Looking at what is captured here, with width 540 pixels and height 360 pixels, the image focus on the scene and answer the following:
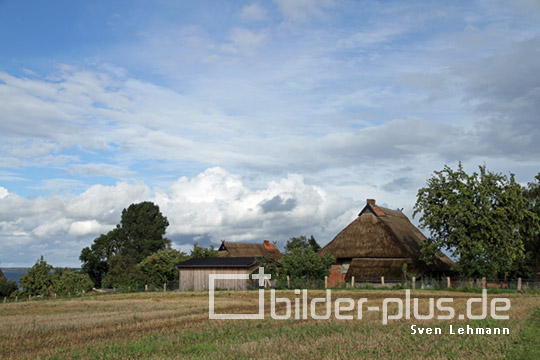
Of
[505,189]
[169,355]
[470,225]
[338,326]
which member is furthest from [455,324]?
[505,189]

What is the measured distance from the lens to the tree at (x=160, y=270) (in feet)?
215

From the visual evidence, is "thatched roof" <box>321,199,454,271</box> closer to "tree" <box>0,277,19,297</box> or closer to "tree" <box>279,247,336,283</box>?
"tree" <box>279,247,336,283</box>

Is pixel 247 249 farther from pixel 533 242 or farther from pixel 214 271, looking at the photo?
pixel 533 242

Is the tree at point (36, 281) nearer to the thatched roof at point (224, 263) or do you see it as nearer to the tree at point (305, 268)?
the thatched roof at point (224, 263)

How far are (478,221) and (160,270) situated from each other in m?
39.1

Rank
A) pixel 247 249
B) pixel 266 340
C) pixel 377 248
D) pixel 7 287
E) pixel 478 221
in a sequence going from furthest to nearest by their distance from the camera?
pixel 247 249
pixel 7 287
pixel 377 248
pixel 478 221
pixel 266 340

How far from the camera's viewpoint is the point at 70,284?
6072 cm

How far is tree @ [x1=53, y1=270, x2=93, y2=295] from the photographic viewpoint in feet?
198

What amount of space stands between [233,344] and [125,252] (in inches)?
3444

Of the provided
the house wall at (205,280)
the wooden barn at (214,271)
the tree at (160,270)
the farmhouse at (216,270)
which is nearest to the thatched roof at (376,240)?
the farmhouse at (216,270)

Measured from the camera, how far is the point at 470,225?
49.0 m


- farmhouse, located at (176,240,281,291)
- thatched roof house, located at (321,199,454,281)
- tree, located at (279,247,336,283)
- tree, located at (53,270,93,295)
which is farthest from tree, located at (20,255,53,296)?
thatched roof house, located at (321,199,454,281)

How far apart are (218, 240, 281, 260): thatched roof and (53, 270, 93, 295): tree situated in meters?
29.6

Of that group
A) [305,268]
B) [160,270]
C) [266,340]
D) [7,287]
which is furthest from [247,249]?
[266,340]
